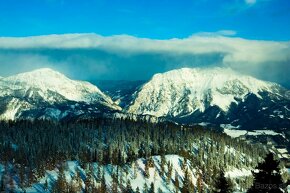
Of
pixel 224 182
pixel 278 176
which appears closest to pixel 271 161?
pixel 278 176

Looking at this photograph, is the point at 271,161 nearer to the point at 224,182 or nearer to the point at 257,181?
the point at 257,181

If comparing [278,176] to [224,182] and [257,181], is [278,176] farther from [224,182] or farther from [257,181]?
[224,182]

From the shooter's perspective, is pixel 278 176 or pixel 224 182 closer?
pixel 278 176

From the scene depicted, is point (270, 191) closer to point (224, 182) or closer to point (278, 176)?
point (278, 176)

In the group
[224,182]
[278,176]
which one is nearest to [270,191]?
[278,176]
